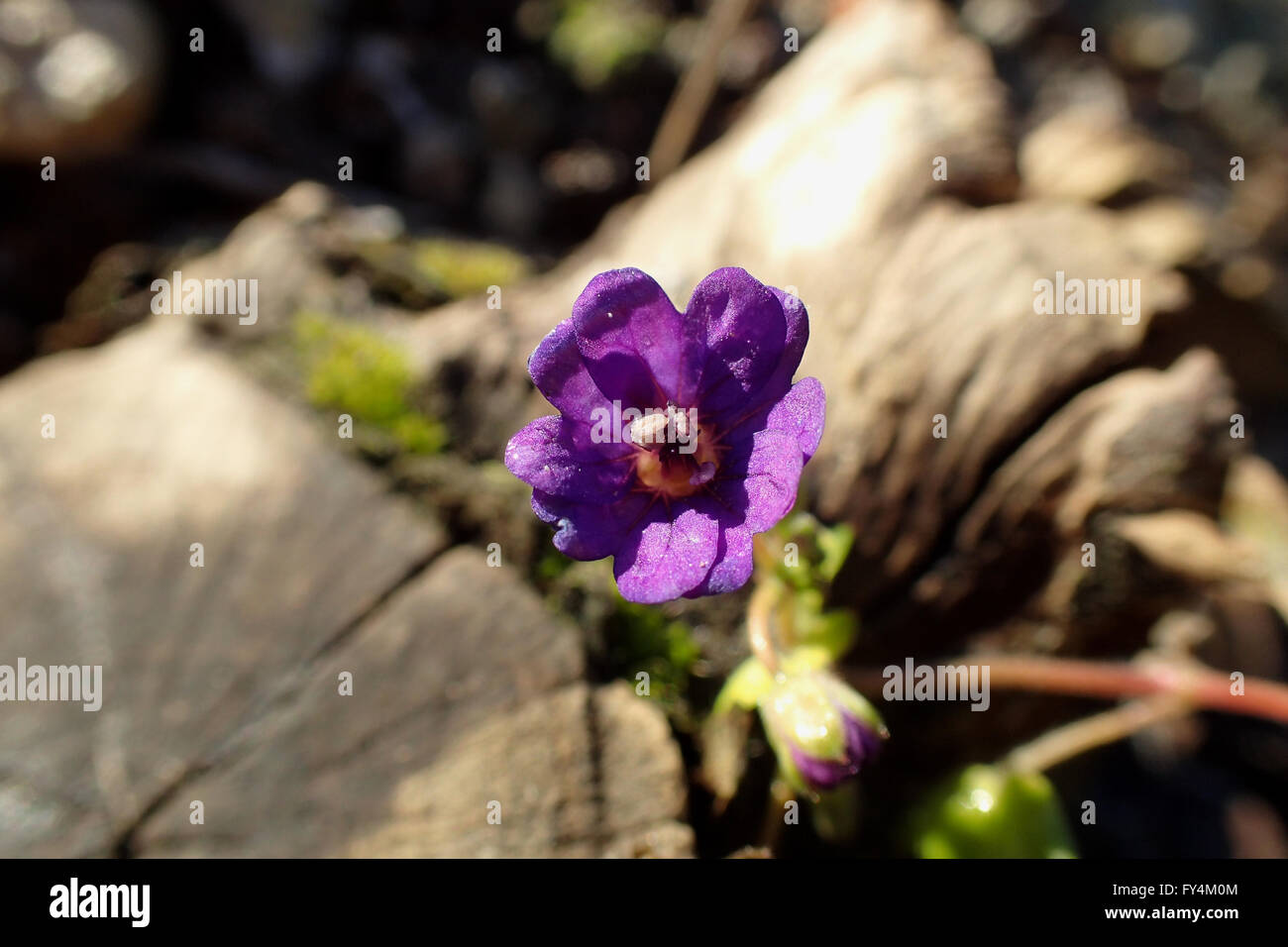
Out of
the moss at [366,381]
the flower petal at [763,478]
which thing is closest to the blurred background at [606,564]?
the moss at [366,381]

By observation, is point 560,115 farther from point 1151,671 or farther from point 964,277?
point 1151,671

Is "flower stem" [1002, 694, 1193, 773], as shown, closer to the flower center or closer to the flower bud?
the flower bud

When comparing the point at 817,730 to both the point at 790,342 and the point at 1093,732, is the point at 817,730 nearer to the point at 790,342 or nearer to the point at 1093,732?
the point at 790,342

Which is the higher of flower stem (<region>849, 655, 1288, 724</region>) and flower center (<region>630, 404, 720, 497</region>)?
flower center (<region>630, 404, 720, 497</region>)

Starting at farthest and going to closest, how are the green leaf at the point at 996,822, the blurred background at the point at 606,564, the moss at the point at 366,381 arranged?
1. the moss at the point at 366,381
2. the green leaf at the point at 996,822
3. the blurred background at the point at 606,564

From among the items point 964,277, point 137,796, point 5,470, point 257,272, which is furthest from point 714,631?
point 5,470

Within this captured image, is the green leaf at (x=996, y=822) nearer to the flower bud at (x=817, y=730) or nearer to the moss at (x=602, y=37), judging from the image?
the flower bud at (x=817, y=730)

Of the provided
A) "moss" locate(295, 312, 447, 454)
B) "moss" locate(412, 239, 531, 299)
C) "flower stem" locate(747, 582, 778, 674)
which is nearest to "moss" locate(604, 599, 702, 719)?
"flower stem" locate(747, 582, 778, 674)
